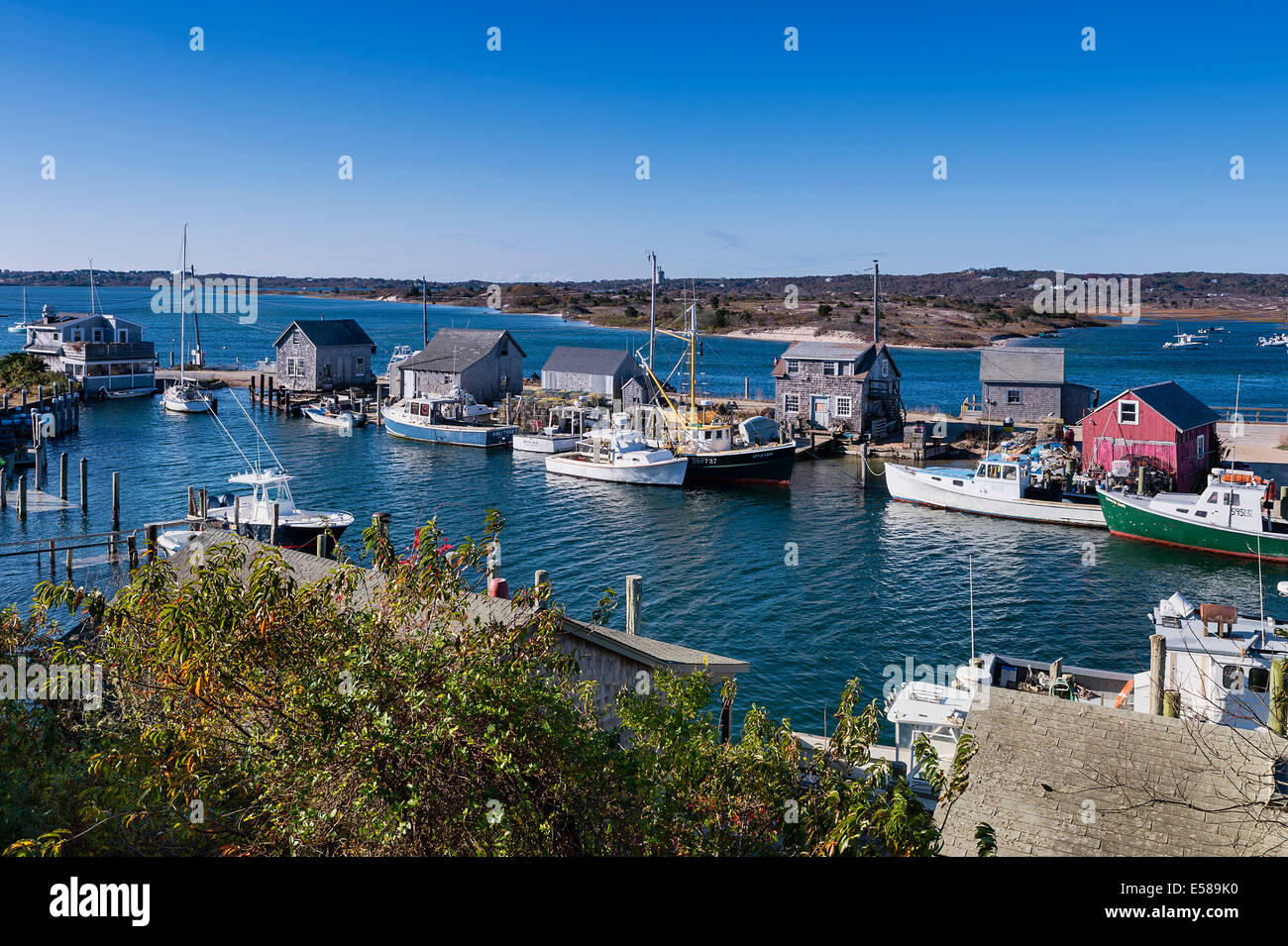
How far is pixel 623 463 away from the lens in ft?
173

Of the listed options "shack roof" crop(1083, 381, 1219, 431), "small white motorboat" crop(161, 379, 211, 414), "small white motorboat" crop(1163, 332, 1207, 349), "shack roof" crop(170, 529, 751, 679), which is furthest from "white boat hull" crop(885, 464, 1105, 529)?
"small white motorboat" crop(1163, 332, 1207, 349)

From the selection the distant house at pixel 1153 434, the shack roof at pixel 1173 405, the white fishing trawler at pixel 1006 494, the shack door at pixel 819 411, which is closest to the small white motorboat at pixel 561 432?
the shack door at pixel 819 411

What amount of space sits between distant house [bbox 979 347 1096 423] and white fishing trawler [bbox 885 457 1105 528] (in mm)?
16714

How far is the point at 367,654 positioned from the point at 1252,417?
245 feet

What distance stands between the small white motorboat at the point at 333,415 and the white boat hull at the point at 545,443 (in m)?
14.1

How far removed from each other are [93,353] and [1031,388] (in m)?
66.2

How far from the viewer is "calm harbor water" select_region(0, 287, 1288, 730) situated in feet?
95.5

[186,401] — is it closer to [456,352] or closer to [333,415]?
[333,415]

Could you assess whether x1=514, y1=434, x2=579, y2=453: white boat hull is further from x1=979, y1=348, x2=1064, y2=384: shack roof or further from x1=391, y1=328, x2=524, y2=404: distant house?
x1=979, y1=348, x2=1064, y2=384: shack roof
